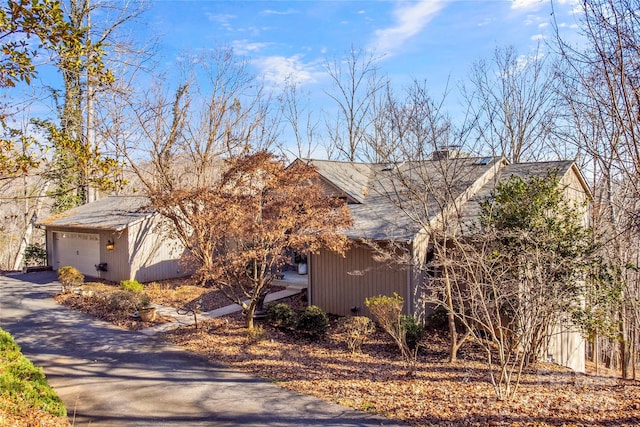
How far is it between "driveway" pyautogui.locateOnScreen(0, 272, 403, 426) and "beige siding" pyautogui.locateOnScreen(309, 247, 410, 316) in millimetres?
4836

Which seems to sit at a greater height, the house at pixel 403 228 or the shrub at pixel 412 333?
the house at pixel 403 228

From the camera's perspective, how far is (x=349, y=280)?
42.0ft

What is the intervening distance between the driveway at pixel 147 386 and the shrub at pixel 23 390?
0.82 m

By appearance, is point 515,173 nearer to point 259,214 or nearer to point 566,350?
point 566,350

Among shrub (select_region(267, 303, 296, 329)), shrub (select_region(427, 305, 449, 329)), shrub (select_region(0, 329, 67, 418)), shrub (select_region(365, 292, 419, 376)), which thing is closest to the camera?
shrub (select_region(0, 329, 67, 418))

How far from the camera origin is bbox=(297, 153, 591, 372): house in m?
11.0

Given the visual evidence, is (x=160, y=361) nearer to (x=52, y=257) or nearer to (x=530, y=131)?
(x=52, y=257)

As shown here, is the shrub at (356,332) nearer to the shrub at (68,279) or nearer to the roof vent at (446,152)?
the roof vent at (446,152)

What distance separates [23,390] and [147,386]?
248 centimetres

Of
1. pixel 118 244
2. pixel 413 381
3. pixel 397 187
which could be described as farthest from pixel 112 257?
pixel 413 381

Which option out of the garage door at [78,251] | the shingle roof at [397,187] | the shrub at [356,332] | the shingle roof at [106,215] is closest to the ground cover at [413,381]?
the shrub at [356,332]

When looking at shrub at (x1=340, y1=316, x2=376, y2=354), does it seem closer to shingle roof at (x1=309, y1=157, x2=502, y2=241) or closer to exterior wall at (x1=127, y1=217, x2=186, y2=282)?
shingle roof at (x1=309, y1=157, x2=502, y2=241)

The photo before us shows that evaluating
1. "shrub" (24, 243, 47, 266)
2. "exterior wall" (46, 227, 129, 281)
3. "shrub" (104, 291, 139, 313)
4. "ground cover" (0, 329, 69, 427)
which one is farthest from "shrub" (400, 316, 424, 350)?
"shrub" (24, 243, 47, 266)

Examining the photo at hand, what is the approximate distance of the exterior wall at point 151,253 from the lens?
18.2m
